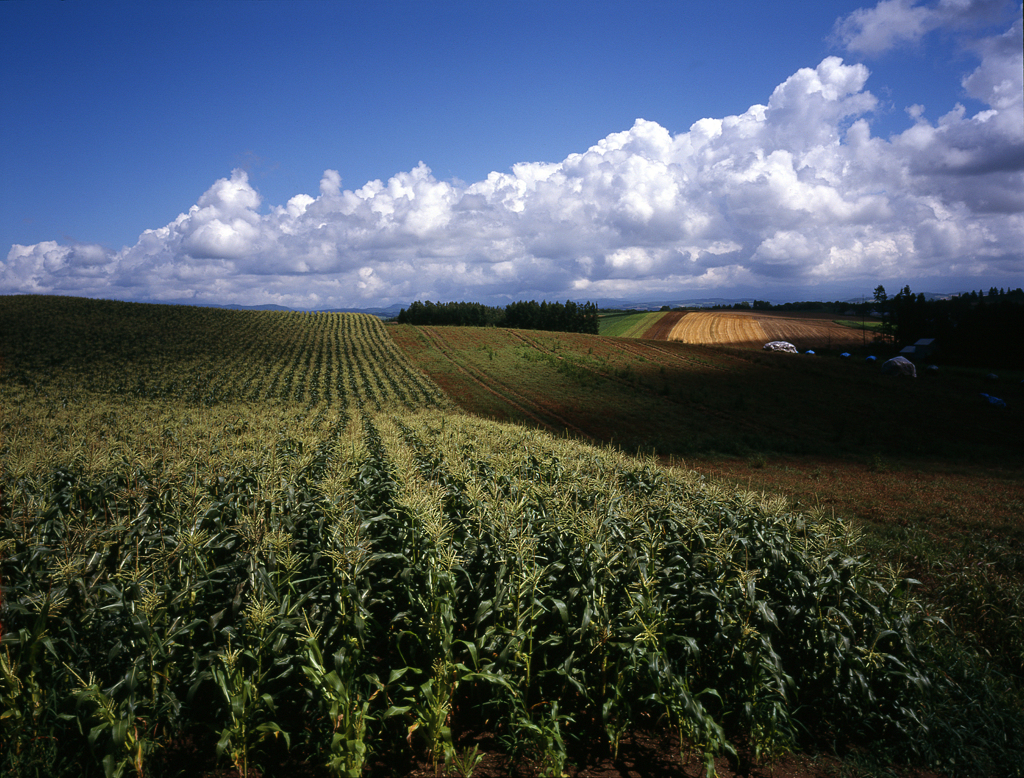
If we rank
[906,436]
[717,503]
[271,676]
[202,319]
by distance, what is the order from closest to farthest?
[271,676], [717,503], [906,436], [202,319]

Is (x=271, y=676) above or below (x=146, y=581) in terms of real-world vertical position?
below

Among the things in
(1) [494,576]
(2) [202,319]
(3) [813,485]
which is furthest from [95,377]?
(3) [813,485]

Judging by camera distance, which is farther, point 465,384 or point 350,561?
point 465,384

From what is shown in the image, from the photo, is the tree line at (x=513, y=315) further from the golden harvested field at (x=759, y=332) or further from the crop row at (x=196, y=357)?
the crop row at (x=196, y=357)

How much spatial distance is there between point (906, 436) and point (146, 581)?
31.3 m

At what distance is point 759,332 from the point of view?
71500 mm

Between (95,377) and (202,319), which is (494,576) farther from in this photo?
(202,319)

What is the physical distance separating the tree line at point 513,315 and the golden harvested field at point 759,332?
70.9 feet

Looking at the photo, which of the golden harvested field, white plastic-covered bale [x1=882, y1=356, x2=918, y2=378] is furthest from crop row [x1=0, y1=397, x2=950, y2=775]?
the golden harvested field

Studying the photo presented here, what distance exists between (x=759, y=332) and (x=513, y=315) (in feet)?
164

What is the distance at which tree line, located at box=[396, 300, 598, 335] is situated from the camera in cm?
9469

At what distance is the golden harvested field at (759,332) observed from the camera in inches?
2598

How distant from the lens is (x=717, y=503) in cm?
588

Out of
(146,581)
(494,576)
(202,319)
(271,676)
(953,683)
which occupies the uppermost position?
(202,319)
